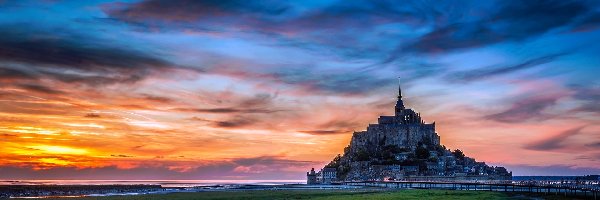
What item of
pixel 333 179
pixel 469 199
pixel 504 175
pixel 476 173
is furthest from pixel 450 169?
pixel 469 199

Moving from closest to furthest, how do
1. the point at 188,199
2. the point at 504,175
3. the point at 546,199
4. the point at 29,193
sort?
the point at 546,199 < the point at 188,199 < the point at 29,193 < the point at 504,175

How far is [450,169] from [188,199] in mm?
128951

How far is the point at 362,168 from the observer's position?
196 meters

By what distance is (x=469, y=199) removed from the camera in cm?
6800

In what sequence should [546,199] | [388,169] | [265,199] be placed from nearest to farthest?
[546,199] → [265,199] → [388,169]

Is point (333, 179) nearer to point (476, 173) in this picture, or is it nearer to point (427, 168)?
point (427, 168)

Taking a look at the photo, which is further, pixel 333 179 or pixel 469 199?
pixel 333 179

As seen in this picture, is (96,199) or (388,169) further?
(388,169)

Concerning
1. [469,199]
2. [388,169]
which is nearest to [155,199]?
[469,199]

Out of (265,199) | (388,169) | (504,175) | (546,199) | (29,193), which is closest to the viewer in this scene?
(546,199)

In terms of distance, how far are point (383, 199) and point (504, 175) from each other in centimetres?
14239

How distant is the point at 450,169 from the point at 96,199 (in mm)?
137030

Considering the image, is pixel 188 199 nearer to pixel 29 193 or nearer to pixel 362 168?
pixel 29 193

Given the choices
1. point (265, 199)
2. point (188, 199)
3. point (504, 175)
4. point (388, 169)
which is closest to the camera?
point (265, 199)
